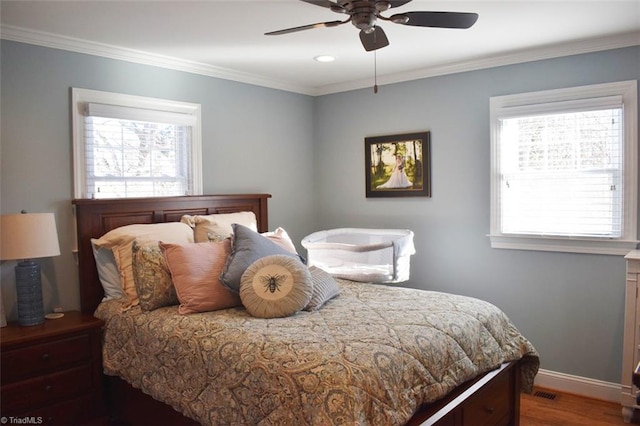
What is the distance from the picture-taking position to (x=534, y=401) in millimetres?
3523

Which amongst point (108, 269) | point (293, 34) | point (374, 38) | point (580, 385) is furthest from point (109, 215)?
point (580, 385)

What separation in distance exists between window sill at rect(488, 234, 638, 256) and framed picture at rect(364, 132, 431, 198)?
765 millimetres

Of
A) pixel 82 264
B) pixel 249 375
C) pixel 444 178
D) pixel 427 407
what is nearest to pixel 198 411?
pixel 249 375

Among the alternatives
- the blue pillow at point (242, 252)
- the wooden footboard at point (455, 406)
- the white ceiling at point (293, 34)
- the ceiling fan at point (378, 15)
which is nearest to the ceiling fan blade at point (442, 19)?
the ceiling fan at point (378, 15)

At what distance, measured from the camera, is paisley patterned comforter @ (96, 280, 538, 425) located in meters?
1.93

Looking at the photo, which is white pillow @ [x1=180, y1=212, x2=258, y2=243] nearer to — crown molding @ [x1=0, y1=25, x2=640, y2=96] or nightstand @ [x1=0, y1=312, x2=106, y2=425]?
nightstand @ [x1=0, y1=312, x2=106, y2=425]

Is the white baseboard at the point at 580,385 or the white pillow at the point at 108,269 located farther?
the white baseboard at the point at 580,385

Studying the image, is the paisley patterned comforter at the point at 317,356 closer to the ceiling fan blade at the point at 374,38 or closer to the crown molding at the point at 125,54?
the ceiling fan blade at the point at 374,38

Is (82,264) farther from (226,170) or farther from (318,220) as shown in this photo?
(318,220)

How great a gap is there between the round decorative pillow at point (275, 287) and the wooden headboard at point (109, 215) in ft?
3.66

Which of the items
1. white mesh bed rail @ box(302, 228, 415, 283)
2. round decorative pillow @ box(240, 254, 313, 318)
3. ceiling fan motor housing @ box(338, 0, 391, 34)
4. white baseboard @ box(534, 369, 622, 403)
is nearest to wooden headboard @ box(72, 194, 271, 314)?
white mesh bed rail @ box(302, 228, 415, 283)

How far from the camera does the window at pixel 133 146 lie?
10.8ft

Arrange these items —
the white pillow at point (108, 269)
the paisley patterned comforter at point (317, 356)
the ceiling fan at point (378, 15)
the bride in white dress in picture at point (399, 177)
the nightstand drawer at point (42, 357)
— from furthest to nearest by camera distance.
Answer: the bride in white dress in picture at point (399, 177)
the white pillow at point (108, 269)
the nightstand drawer at point (42, 357)
the ceiling fan at point (378, 15)
the paisley patterned comforter at point (317, 356)

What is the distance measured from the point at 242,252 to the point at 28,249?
1.17 meters
